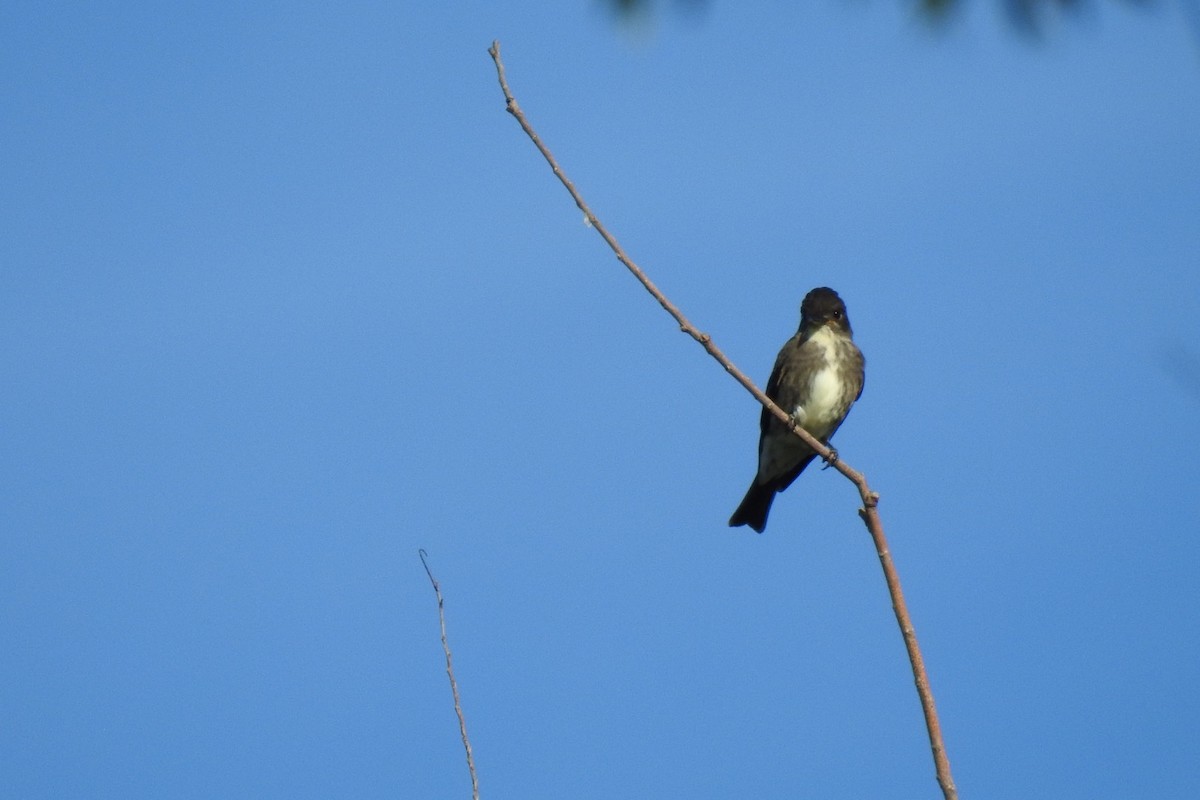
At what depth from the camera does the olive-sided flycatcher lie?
866 centimetres

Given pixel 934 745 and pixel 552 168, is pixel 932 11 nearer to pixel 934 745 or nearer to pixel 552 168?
pixel 552 168

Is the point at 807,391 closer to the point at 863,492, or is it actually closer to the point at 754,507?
the point at 754,507

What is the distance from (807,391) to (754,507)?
2.92 ft

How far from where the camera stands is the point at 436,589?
421 cm

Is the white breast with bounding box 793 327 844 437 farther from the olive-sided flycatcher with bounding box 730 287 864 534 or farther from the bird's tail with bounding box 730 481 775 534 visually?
the bird's tail with bounding box 730 481 775 534

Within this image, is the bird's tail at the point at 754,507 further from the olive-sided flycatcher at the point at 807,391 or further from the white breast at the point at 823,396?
the white breast at the point at 823,396

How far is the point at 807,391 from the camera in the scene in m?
8.65

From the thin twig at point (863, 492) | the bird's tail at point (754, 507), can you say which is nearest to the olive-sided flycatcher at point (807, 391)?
the bird's tail at point (754, 507)

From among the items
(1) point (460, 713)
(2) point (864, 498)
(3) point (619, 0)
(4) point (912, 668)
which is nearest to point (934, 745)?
(4) point (912, 668)

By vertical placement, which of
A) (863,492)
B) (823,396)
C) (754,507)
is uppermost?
(823,396)

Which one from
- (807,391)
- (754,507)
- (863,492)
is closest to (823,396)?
(807,391)

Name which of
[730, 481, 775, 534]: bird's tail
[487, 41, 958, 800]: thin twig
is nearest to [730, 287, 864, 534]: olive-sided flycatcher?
[730, 481, 775, 534]: bird's tail

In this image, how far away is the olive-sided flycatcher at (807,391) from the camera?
866cm

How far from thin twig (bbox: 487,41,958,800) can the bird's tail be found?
4695 mm
